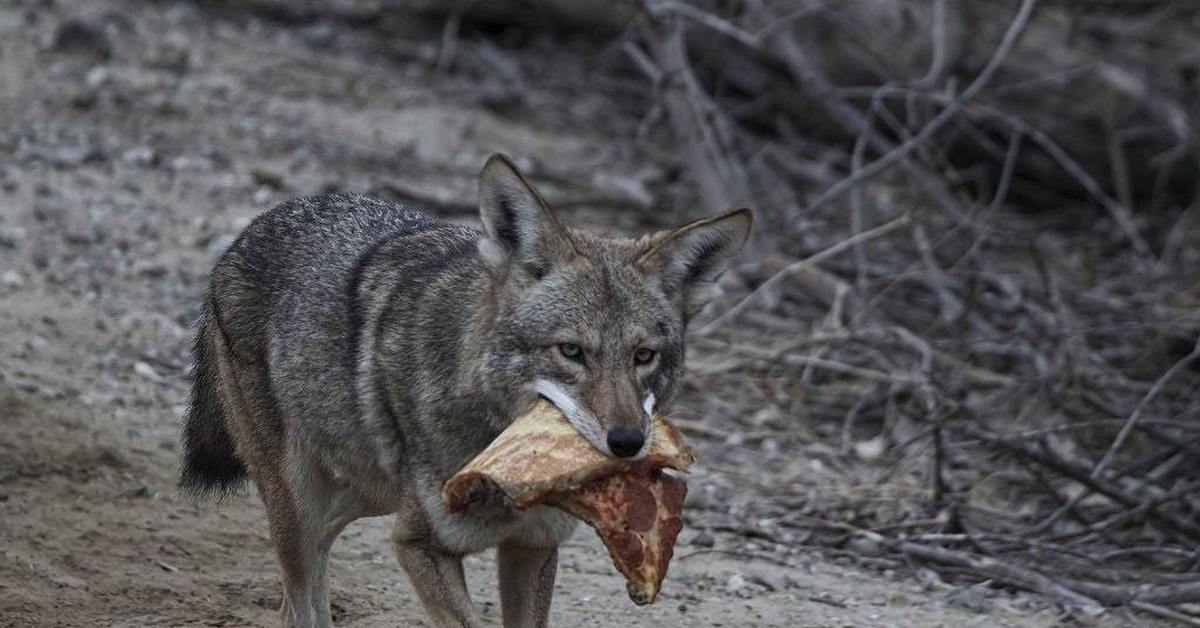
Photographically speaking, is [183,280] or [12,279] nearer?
[12,279]

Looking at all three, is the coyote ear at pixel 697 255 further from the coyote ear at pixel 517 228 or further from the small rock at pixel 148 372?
the small rock at pixel 148 372

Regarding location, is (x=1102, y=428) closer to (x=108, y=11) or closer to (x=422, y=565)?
(x=422, y=565)

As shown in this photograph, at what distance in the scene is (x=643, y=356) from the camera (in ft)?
14.8

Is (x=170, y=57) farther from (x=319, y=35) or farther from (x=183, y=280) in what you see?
(x=183, y=280)

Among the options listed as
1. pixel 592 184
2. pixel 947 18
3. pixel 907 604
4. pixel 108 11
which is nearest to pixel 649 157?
pixel 592 184

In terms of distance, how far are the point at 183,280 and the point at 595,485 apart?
16.8 ft

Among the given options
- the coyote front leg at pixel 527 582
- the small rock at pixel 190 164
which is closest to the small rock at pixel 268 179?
the small rock at pixel 190 164

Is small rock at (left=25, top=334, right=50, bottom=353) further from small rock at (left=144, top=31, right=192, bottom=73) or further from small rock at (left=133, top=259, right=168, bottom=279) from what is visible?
small rock at (left=144, top=31, right=192, bottom=73)

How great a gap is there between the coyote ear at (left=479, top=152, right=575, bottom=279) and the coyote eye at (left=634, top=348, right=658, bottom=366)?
393 millimetres

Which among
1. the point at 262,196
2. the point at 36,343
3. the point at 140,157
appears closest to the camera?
the point at 36,343

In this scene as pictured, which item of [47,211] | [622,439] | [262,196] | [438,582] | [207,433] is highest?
[622,439]

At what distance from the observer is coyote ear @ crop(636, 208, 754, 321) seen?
477 centimetres

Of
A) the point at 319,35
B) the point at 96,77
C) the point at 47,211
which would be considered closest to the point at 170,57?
the point at 96,77

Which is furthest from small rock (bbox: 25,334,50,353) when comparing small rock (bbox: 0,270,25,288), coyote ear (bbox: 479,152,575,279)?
coyote ear (bbox: 479,152,575,279)
